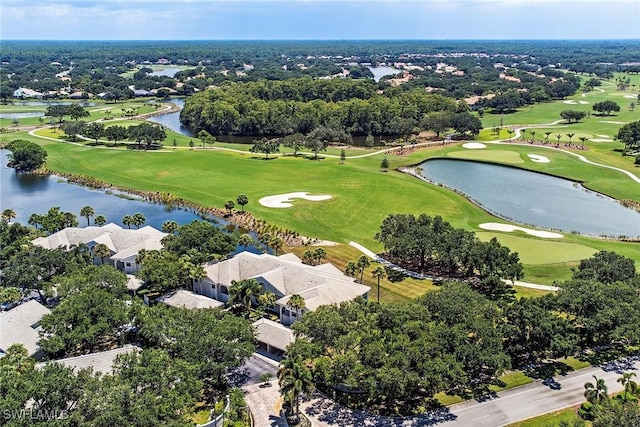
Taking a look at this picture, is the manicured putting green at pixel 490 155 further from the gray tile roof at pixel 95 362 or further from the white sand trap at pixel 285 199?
the gray tile roof at pixel 95 362

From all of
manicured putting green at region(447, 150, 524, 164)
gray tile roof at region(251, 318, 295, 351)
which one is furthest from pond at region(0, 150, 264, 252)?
manicured putting green at region(447, 150, 524, 164)

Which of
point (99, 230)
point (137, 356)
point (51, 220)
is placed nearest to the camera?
point (137, 356)

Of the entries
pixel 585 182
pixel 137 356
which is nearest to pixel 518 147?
pixel 585 182

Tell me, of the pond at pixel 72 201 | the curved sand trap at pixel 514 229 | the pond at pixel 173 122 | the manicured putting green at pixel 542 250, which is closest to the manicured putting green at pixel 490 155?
the curved sand trap at pixel 514 229

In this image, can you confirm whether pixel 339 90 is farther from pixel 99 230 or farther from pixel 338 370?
pixel 338 370

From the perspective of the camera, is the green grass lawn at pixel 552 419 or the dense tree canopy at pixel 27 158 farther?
the dense tree canopy at pixel 27 158
